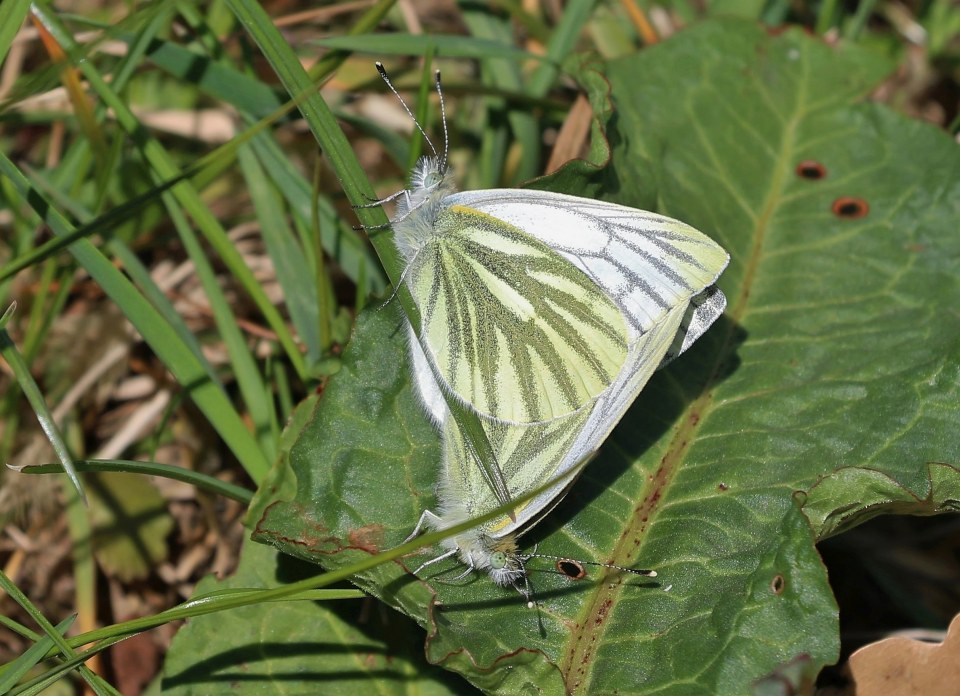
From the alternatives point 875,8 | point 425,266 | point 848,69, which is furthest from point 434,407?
point 875,8

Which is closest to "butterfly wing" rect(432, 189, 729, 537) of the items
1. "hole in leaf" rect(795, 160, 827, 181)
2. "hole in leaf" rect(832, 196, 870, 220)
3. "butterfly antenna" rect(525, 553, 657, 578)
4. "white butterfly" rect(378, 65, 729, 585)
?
"white butterfly" rect(378, 65, 729, 585)

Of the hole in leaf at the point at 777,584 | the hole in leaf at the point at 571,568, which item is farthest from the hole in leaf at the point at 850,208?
the hole in leaf at the point at 571,568

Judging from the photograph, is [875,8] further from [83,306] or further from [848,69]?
[83,306]

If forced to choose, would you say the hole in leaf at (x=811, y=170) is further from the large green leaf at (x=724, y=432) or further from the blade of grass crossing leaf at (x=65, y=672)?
the blade of grass crossing leaf at (x=65, y=672)

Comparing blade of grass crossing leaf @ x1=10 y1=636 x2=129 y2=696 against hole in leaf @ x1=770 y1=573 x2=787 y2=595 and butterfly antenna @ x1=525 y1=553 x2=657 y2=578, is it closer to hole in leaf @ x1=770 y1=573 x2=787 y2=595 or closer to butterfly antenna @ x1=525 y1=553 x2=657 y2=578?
butterfly antenna @ x1=525 y1=553 x2=657 y2=578

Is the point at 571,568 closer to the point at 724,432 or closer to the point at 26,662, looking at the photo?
the point at 724,432

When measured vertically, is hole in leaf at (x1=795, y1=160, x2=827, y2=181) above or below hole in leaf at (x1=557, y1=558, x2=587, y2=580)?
above
